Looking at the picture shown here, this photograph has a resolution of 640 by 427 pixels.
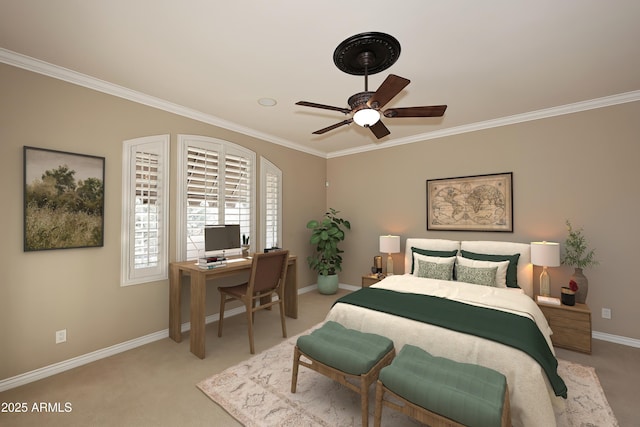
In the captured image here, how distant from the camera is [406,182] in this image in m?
4.77

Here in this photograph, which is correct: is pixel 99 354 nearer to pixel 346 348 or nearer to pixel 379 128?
pixel 346 348

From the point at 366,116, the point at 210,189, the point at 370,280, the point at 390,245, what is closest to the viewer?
the point at 366,116

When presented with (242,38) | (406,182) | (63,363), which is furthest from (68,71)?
(406,182)

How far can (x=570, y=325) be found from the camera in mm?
2994

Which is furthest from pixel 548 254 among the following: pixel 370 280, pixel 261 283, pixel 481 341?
pixel 261 283

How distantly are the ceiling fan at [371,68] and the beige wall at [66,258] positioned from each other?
7.40 ft

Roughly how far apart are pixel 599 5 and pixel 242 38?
247cm

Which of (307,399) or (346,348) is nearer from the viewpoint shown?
(346,348)

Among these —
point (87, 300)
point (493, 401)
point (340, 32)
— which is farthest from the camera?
point (87, 300)

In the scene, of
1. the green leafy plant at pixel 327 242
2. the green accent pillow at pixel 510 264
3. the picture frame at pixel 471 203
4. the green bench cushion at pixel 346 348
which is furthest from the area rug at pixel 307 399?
the green leafy plant at pixel 327 242

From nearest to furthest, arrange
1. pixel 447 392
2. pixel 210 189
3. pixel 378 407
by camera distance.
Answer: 1. pixel 447 392
2. pixel 378 407
3. pixel 210 189

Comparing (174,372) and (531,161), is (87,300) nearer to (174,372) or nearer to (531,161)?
(174,372)

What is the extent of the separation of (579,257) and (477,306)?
6.16ft

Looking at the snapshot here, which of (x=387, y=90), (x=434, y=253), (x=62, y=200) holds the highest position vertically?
(x=387, y=90)
